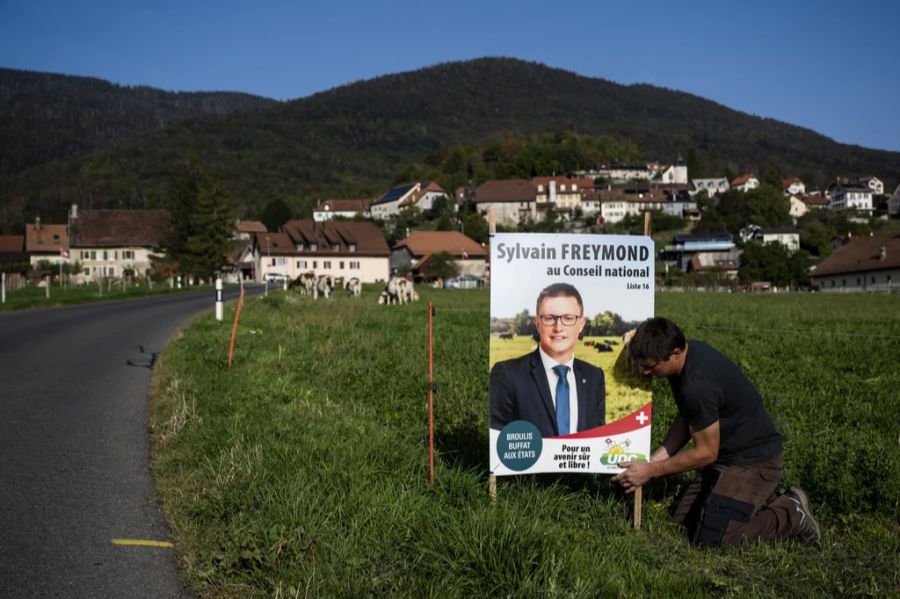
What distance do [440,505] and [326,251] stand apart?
99313mm

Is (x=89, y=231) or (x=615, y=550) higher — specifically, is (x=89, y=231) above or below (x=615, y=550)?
above

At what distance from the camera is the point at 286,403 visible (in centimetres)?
1024

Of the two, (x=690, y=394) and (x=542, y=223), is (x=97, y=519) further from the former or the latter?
(x=542, y=223)

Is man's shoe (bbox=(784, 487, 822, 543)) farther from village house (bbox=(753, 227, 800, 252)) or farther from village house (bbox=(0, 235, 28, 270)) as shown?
village house (bbox=(753, 227, 800, 252))

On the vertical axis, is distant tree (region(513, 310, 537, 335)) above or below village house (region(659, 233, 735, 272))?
below

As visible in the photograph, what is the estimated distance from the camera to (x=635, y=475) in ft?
21.7

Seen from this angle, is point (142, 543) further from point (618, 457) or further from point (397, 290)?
point (397, 290)

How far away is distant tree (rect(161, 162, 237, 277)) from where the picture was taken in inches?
2911

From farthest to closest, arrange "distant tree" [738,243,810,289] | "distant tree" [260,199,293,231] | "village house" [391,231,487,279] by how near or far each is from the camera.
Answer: "distant tree" [260,199,293,231], "village house" [391,231,487,279], "distant tree" [738,243,810,289]

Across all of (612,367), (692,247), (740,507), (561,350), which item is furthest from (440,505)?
(692,247)

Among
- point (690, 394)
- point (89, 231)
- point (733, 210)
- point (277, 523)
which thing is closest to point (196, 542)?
point (277, 523)

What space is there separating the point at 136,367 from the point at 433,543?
10736mm

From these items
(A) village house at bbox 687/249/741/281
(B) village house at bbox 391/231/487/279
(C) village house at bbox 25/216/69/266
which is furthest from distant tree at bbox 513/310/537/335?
(C) village house at bbox 25/216/69/266

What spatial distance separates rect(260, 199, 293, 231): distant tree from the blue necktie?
18261 cm
